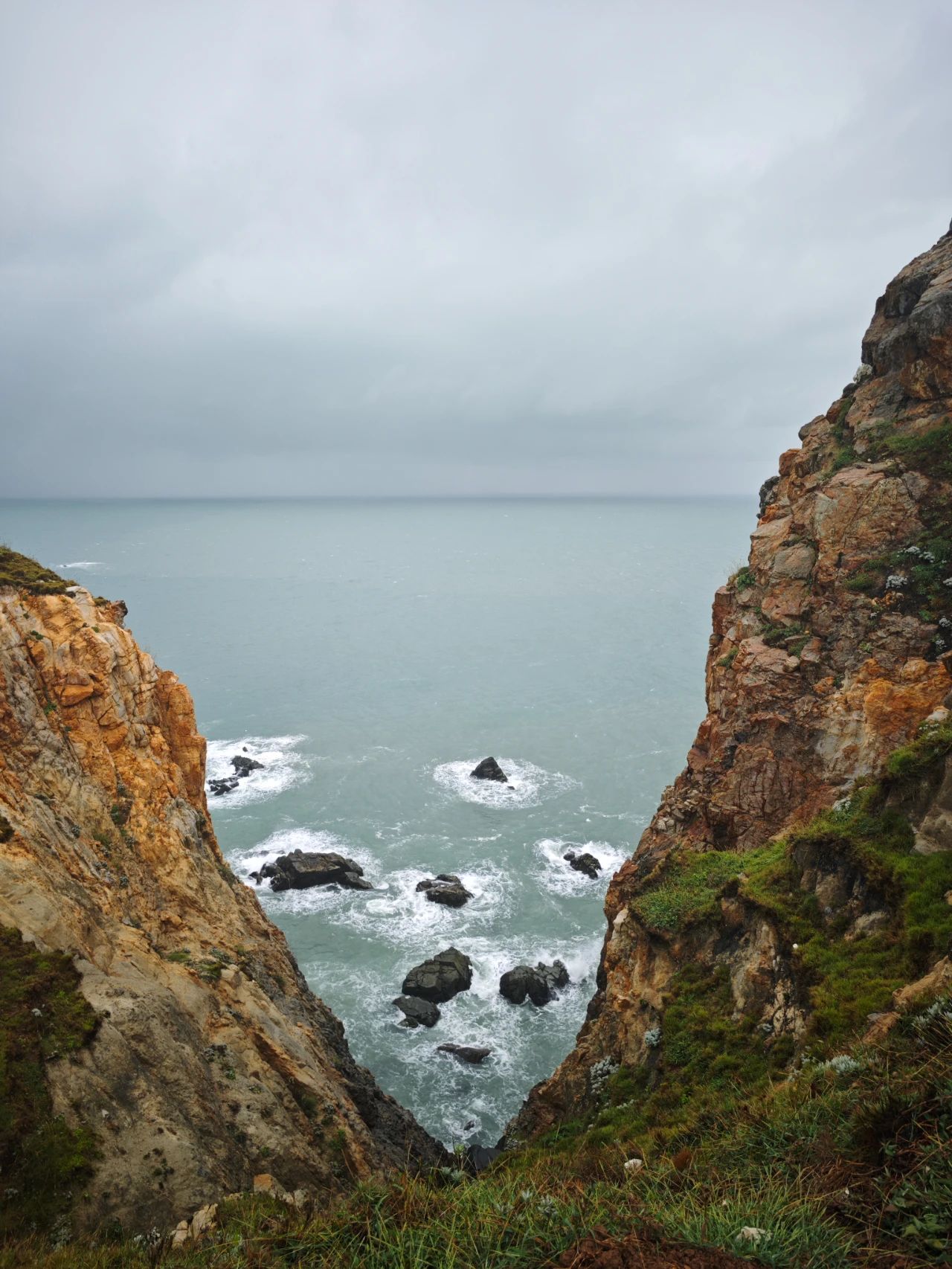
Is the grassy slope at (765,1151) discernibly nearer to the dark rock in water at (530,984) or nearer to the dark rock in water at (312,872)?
the dark rock in water at (530,984)

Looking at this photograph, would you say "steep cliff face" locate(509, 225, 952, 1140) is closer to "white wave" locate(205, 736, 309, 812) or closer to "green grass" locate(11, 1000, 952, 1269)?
"green grass" locate(11, 1000, 952, 1269)

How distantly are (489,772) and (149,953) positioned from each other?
1634 inches

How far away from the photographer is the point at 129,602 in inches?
4488

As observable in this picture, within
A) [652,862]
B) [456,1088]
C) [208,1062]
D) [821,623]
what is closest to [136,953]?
[208,1062]

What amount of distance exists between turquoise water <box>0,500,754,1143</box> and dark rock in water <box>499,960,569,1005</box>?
18.9 inches

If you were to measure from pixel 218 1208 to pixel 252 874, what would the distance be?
34143 mm

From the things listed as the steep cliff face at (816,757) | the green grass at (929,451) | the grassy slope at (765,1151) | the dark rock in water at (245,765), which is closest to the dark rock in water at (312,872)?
the dark rock in water at (245,765)

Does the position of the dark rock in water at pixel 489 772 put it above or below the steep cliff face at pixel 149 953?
below

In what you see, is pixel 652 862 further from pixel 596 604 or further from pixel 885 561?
pixel 596 604

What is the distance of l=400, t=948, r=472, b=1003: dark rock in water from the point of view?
35.1 metres

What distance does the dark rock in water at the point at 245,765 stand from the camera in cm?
5799

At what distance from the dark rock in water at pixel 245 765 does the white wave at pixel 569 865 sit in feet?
83.4

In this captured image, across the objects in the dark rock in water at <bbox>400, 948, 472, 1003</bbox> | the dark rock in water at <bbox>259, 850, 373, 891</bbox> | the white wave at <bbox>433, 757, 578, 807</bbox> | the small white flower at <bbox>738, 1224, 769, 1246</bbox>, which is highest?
the small white flower at <bbox>738, 1224, 769, 1246</bbox>

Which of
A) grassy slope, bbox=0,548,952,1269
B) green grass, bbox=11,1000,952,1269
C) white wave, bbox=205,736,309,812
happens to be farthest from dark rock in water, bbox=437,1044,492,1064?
white wave, bbox=205,736,309,812
